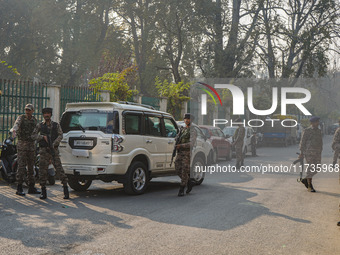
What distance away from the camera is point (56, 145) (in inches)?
353

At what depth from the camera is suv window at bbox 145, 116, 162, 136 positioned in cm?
1047

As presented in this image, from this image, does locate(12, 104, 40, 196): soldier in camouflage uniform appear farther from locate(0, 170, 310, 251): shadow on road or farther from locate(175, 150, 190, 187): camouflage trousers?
locate(175, 150, 190, 187): camouflage trousers

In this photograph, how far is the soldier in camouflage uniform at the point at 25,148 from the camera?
31.5 ft

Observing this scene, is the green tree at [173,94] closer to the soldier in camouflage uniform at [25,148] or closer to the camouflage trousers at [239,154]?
the camouflage trousers at [239,154]

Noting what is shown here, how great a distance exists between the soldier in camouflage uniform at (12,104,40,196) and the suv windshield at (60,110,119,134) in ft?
2.48

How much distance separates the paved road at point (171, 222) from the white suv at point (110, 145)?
1.72 feet

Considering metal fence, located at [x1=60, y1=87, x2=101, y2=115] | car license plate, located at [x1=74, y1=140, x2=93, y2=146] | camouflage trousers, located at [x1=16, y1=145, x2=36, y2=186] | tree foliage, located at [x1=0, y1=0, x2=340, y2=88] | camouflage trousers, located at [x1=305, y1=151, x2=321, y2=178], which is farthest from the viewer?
tree foliage, located at [x1=0, y1=0, x2=340, y2=88]

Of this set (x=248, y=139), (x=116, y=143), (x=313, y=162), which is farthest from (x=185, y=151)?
(x=248, y=139)

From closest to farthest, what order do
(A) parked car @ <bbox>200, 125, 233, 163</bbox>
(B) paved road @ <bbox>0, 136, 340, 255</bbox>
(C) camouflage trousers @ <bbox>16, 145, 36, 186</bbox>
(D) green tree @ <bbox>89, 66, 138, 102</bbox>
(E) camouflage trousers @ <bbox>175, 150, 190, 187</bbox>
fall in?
(B) paved road @ <bbox>0, 136, 340, 255</bbox> < (C) camouflage trousers @ <bbox>16, 145, 36, 186</bbox> < (E) camouflage trousers @ <bbox>175, 150, 190, 187</bbox> < (D) green tree @ <bbox>89, 66, 138, 102</bbox> < (A) parked car @ <bbox>200, 125, 233, 163</bbox>

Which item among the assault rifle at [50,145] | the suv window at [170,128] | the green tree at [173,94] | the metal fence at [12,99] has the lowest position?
the assault rifle at [50,145]

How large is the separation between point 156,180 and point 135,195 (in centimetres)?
325

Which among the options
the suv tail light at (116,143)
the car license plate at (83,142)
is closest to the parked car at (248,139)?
the suv tail light at (116,143)

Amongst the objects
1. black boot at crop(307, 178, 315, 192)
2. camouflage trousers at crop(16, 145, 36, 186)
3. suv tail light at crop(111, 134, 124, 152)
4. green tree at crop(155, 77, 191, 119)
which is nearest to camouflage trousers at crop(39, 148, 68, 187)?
camouflage trousers at crop(16, 145, 36, 186)

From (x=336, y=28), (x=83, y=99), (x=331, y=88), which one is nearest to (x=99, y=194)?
(x=83, y=99)
